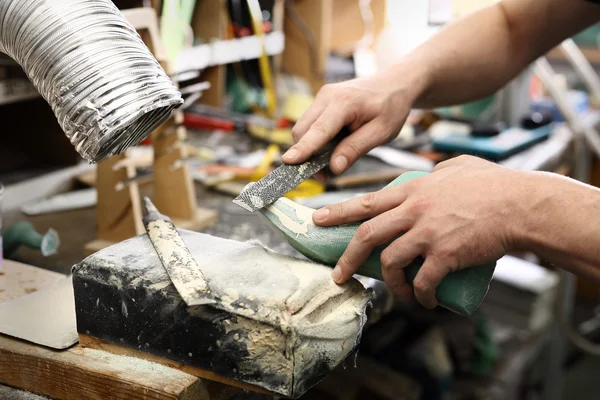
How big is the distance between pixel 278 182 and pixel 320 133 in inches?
5.1

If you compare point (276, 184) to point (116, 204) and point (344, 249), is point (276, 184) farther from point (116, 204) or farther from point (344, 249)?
point (116, 204)

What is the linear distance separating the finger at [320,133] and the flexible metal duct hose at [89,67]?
207 mm

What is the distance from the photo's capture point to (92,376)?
0.80 m

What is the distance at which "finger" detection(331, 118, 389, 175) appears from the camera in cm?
103

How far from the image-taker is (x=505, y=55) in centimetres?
133

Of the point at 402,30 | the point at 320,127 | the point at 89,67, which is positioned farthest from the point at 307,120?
the point at 402,30

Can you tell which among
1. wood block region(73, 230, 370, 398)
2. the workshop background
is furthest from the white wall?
wood block region(73, 230, 370, 398)

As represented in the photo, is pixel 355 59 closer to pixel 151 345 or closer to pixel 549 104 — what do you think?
pixel 549 104

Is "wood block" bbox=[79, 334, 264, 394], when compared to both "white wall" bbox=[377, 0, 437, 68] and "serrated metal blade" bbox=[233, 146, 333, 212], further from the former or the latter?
"white wall" bbox=[377, 0, 437, 68]

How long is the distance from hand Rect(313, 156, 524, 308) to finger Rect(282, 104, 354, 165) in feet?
Answer: 0.55

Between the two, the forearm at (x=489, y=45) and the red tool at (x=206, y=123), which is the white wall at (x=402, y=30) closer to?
the red tool at (x=206, y=123)

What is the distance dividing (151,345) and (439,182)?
43cm

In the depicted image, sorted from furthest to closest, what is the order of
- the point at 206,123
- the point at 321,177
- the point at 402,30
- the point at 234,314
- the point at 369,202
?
the point at 402,30
the point at 206,123
the point at 321,177
the point at 369,202
the point at 234,314

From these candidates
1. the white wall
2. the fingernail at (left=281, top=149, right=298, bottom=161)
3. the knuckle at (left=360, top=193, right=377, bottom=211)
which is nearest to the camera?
the knuckle at (left=360, top=193, right=377, bottom=211)
